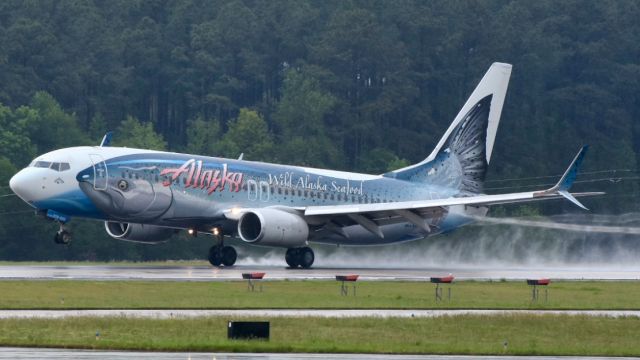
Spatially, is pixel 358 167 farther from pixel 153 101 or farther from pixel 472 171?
pixel 472 171

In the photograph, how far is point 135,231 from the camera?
6431cm

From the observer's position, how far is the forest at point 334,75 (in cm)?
11506

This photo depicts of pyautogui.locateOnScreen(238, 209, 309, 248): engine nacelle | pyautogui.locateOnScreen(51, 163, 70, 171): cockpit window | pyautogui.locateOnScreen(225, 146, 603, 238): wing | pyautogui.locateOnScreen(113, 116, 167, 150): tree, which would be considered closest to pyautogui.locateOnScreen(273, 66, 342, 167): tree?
pyautogui.locateOnScreen(113, 116, 167, 150): tree

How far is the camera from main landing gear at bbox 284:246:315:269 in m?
64.5

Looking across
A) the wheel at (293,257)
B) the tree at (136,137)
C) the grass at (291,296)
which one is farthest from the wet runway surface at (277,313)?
→ the tree at (136,137)

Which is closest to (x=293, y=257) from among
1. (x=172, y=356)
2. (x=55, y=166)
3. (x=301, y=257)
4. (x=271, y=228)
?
(x=301, y=257)

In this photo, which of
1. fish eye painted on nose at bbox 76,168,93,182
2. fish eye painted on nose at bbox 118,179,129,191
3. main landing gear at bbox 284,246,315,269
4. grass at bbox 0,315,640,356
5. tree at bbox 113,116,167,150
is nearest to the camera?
grass at bbox 0,315,640,356

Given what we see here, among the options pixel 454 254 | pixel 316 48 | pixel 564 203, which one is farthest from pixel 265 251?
pixel 316 48

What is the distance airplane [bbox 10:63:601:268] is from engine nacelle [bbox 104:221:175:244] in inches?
1.6

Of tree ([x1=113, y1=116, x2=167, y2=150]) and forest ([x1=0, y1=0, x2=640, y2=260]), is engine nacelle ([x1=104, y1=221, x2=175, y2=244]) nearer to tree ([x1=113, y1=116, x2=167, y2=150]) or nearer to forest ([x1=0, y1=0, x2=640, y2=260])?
tree ([x1=113, y1=116, x2=167, y2=150])

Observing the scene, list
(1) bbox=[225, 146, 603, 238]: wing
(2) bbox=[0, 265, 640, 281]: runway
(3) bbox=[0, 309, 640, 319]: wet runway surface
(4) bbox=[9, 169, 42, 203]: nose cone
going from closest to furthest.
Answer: (3) bbox=[0, 309, 640, 319]: wet runway surface, (2) bbox=[0, 265, 640, 281]: runway, (4) bbox=[9, 169, 42, 203]: nose cone, (1) bbox=[225, 146, 603, 238]: wing

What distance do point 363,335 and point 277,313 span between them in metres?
5.35

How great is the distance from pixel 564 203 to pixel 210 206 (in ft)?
133

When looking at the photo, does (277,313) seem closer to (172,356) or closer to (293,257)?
(172,356)
